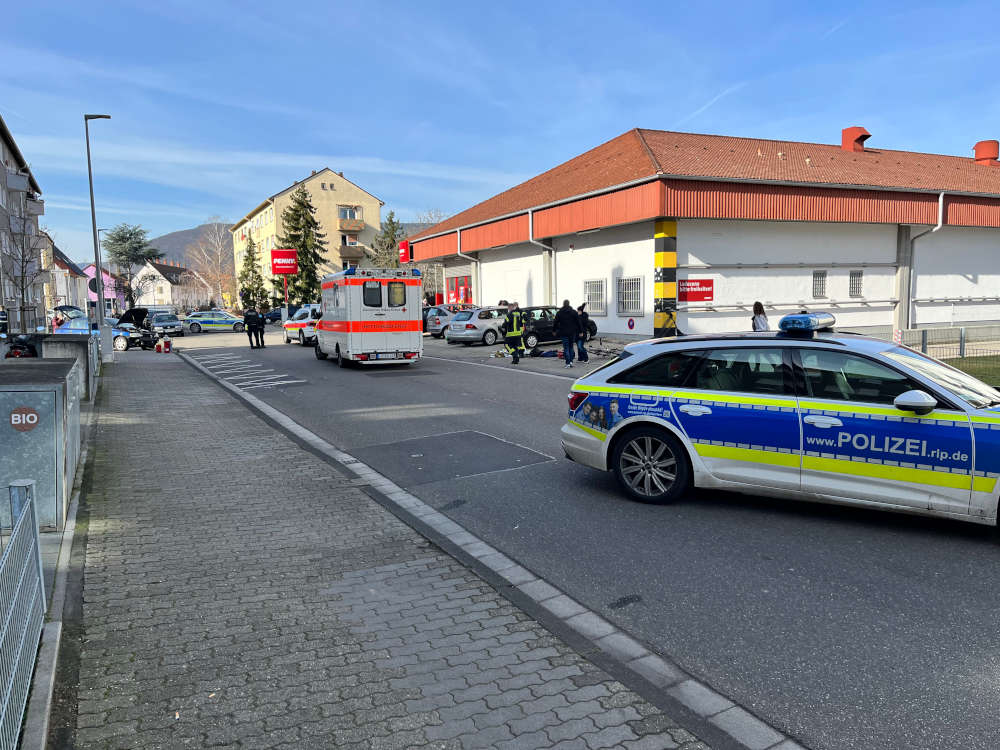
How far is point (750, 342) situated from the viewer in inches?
237

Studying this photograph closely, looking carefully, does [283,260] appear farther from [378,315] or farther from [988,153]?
[988,153]

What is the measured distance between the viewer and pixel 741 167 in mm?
23484

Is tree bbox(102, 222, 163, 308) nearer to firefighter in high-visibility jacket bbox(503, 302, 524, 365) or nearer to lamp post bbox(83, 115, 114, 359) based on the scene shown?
lamp post bbox(83, 115, 114, 359)

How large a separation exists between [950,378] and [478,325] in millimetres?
22303

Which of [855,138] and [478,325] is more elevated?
[855,138]

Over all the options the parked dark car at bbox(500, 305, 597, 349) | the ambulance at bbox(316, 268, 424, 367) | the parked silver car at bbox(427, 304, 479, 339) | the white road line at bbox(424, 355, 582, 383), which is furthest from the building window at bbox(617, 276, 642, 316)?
the parked silver car at bbox(427, 304, 479, 339)

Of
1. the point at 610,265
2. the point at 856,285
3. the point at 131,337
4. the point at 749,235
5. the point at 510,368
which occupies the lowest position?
the point at 510,368

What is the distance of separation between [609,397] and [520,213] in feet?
72.6

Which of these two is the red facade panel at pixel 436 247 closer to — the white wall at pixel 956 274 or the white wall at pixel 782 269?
the white wall at pixel 782 269

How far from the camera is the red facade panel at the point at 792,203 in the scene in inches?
818

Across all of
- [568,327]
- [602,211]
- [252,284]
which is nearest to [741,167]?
[602,211]

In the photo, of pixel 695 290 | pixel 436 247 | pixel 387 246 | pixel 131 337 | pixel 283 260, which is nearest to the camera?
pixel 695 290

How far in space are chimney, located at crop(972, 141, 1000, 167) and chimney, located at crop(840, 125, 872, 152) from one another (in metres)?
7.72

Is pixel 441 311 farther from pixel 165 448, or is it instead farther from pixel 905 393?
pixel 905 393
